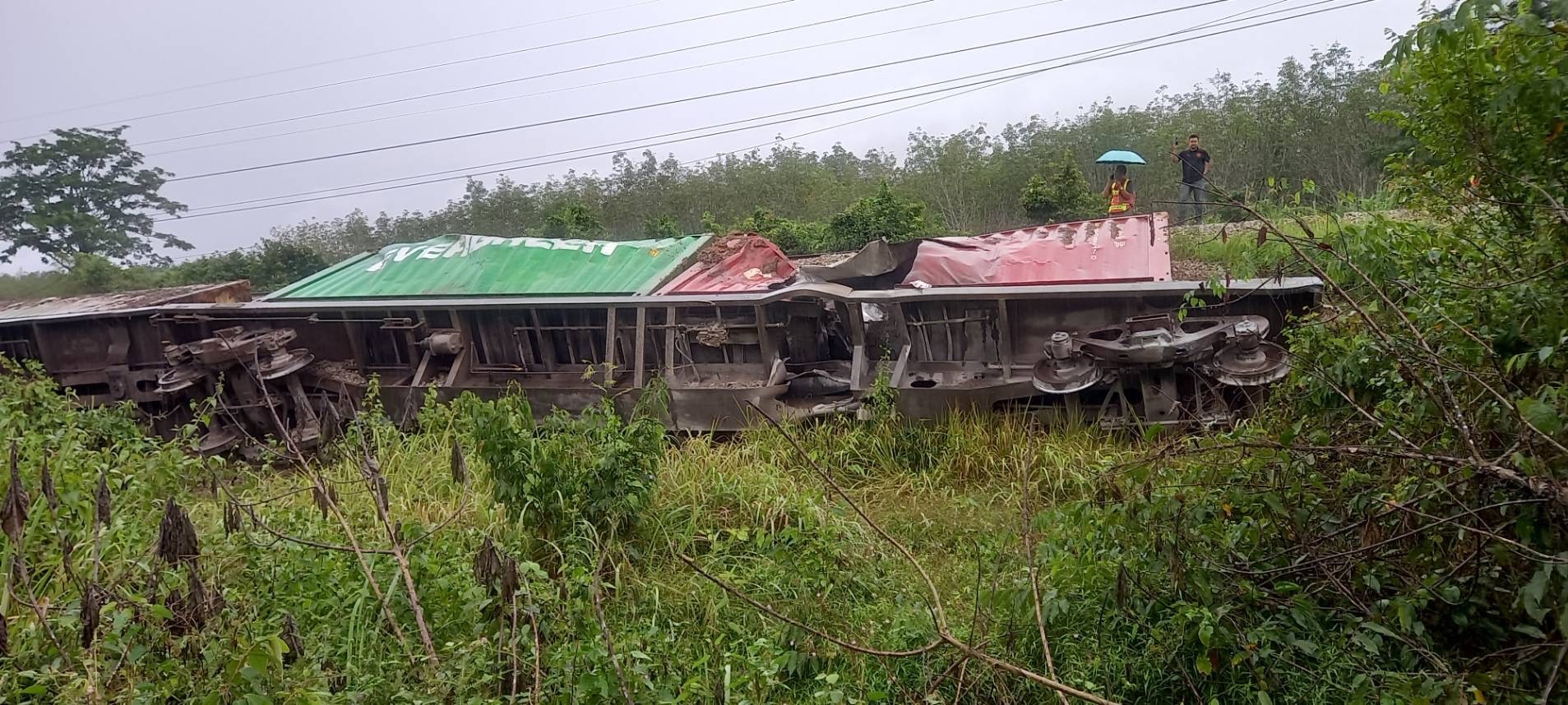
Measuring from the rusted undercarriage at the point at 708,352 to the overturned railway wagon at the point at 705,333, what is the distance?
2 cm

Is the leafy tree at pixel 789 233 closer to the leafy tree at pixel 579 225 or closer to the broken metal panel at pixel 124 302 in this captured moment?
the leafy tree at pixel 579 225

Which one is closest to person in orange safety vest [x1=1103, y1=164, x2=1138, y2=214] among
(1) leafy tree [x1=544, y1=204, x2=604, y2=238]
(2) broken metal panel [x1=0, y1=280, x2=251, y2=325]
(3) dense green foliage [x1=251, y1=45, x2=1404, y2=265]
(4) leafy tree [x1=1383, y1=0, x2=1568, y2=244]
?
(3) dense green foliage [x1=251, y1=45, x2=1404, y2=265]

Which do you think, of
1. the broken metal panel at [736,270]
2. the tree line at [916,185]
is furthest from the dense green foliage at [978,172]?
the broken metal panel at [736,270]

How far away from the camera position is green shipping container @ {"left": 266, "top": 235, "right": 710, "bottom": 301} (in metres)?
7.89

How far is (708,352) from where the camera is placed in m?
7.41

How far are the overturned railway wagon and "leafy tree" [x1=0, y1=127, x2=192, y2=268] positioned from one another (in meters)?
13.6

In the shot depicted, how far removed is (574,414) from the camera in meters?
7.27

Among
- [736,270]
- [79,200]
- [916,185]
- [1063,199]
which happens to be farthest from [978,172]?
[79,200]

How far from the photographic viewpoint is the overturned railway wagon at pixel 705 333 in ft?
19.1

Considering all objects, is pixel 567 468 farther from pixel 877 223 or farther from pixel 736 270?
pixel 877 223

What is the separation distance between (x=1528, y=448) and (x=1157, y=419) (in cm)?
390

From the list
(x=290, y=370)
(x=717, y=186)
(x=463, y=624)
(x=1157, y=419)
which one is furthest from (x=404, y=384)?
(x=717, y=186)

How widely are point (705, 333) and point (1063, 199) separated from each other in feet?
21.6

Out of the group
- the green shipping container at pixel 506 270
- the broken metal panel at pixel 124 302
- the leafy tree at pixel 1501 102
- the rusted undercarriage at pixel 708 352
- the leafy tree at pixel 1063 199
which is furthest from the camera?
the leafy tree at pixel 1063 199
